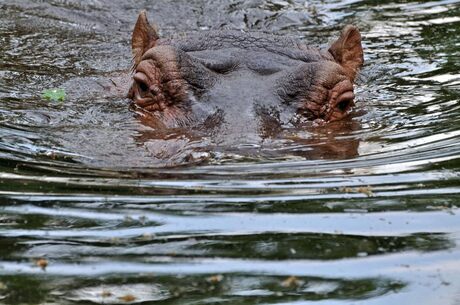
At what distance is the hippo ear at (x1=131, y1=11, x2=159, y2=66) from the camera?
709cm

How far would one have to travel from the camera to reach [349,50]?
715 cm

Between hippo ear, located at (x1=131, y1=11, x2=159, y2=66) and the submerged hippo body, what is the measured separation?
→ 531 mm

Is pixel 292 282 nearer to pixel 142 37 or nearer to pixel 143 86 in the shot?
pixel 143 86

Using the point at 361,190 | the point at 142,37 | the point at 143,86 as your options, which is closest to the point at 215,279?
the point at 361,190

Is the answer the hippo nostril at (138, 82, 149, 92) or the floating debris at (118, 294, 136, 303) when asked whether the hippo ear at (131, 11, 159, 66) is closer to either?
the hippo nostril at (138, 82, 149, 92)

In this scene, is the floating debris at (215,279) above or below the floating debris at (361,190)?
above

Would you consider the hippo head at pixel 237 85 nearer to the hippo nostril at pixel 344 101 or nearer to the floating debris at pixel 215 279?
the hippo nostril at pixel 344 101

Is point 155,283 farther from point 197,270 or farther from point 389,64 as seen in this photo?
point 389,64

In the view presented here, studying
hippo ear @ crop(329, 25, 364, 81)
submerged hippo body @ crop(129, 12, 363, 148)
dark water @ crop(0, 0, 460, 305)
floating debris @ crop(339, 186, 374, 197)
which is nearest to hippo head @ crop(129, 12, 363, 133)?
submerged hippo body @ crop(129, 12, 363, 148)

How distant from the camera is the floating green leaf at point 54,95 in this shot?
6492 mm

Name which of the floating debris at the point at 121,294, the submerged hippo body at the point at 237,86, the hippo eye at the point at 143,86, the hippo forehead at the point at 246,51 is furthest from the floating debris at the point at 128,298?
the hippo eye at the point at 143,86

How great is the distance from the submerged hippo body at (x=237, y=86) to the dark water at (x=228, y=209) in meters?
0.17

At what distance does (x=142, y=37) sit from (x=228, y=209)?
381cm

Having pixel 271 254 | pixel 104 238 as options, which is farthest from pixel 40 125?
pixel 271 254
